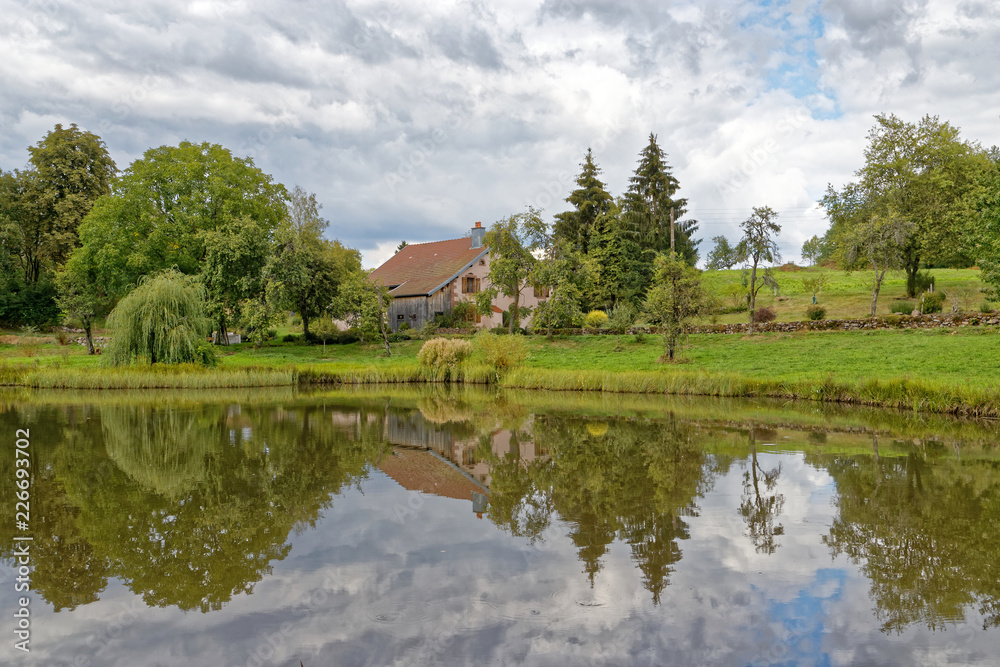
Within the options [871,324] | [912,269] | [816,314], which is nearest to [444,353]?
[816,314]

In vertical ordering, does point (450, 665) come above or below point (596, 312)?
below

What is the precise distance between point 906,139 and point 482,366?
33.7 m

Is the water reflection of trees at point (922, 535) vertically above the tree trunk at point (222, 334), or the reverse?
the tree trunk at point (222, 334)

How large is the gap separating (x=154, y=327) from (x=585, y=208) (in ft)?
97.3

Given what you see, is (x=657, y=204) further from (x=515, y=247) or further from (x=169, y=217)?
(x=169, y=217)

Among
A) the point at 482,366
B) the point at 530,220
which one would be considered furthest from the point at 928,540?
the point at 530,220

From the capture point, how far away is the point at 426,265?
159ft

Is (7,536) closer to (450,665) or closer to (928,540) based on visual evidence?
(450,665)

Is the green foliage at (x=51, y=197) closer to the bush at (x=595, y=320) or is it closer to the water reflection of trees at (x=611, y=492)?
the bush at (x=595, y=320)

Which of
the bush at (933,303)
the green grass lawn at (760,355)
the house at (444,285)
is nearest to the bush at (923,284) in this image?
the bush at (933,303)

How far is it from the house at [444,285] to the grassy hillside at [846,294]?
1544 cm

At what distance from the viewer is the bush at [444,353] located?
89.4 ft

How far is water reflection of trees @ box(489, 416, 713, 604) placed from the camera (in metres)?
6.27

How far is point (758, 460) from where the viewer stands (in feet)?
34.8
